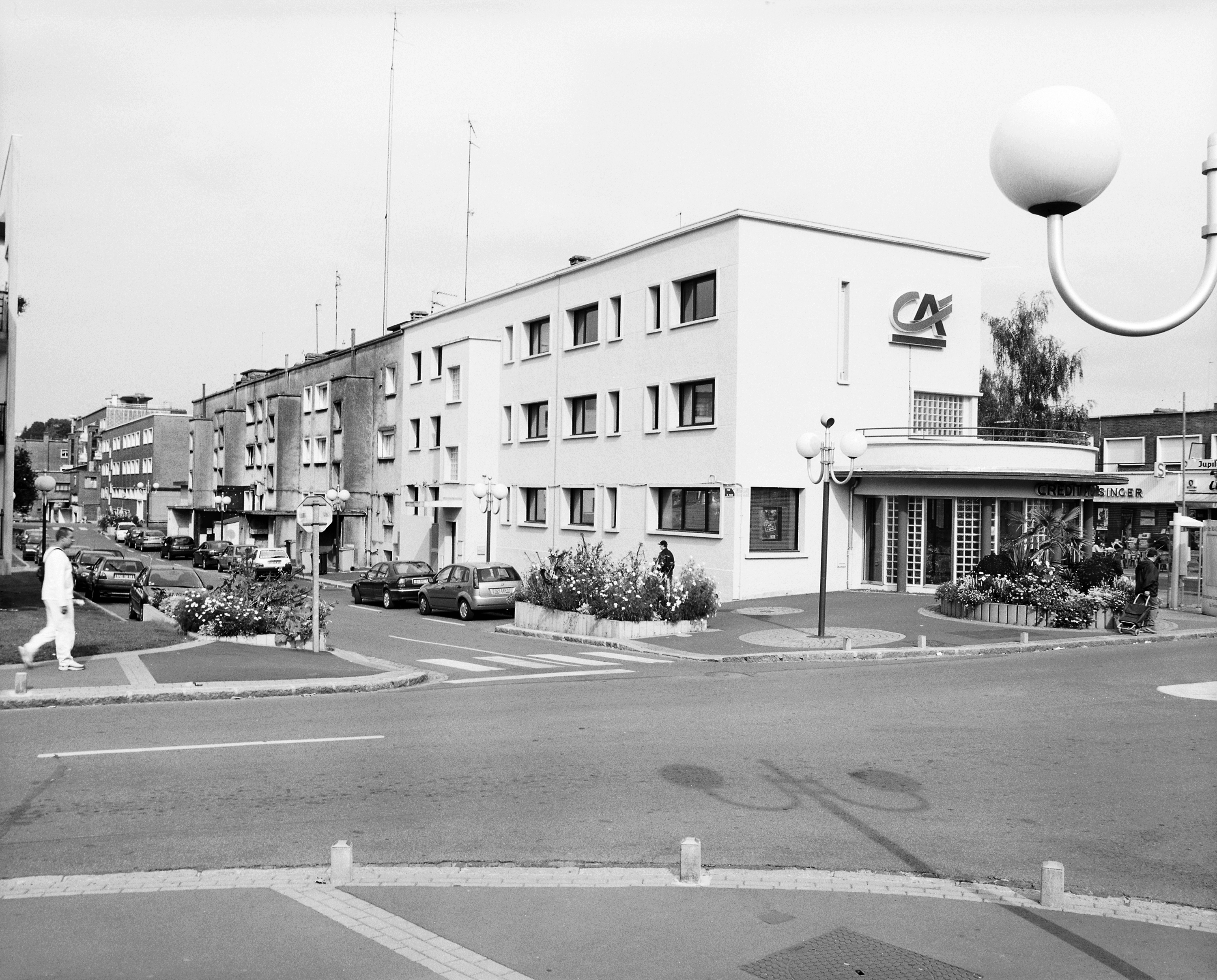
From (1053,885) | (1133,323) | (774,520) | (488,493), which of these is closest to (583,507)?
(488,493)

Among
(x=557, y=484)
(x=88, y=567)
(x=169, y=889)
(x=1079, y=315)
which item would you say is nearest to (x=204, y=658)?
(x=169, y=889)

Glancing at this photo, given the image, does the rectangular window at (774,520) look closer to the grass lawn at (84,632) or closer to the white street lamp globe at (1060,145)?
the grass lawn at (84,632)

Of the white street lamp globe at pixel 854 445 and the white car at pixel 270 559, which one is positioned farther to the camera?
the white car at pixel 270 559

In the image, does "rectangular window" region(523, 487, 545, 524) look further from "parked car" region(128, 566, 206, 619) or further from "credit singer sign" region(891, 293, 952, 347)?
"credit singer sign" region(891, 293, 952, 347)

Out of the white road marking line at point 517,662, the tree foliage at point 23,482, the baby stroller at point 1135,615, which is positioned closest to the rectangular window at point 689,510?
the baby stroller at point 1135,615

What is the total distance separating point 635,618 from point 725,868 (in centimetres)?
1653

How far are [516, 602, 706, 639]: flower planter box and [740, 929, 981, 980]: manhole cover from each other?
17.3 metres

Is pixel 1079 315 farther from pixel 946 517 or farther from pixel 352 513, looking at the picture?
pixel 352 513

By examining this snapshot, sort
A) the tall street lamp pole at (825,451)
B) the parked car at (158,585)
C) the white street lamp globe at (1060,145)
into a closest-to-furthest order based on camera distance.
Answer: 1. the white street lamp globe at (1060,145)
2. the tall street lamp pole at (825,451)
3. the parked car at (158,585)

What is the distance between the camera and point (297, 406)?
211 feet

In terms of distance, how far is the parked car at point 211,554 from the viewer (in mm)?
56469

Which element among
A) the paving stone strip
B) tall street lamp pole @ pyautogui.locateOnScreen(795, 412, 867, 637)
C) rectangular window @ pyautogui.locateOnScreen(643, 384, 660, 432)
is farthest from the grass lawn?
rectangular window @ pyautogui.locateOnScreen(643, 384, 660, 432)

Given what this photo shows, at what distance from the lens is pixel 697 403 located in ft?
111

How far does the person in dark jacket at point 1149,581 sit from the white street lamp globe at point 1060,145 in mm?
20409
